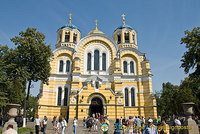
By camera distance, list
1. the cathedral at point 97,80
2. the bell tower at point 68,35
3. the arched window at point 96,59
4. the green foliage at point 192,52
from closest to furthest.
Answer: the green foliage at point 192,52
the cathedral at point 97,80
the arched window at point 96,59
the bell tower at point 68,35

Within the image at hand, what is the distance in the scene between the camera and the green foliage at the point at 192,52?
18.9 meters

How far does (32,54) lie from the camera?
72.6 feet

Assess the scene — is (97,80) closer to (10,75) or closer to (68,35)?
(10,75)

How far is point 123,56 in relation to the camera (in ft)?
106

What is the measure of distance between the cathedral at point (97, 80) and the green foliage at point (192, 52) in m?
9.81

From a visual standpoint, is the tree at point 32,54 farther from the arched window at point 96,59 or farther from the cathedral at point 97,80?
the arched window at point 96,59

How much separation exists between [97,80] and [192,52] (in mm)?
14080

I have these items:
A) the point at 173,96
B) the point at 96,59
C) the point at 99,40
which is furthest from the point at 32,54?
the point at 173,96

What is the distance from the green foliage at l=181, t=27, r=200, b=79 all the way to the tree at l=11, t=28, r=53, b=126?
17.8 m

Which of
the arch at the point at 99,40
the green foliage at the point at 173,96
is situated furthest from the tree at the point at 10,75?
the green foliage at the point at 173,96

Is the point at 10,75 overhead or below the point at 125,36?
below

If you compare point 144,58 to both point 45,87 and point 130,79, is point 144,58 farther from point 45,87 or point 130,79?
point 45,87

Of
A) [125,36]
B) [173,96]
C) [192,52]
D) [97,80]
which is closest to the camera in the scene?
[192,52]

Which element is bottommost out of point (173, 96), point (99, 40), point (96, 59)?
point (173, 96)
